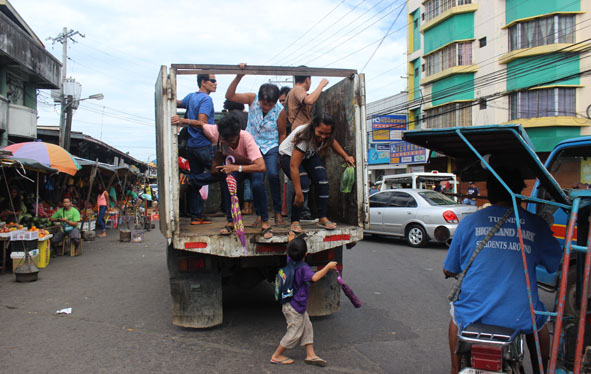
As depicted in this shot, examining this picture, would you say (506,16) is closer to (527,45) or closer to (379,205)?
(527,45)

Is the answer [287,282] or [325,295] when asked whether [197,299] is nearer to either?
[287,282]

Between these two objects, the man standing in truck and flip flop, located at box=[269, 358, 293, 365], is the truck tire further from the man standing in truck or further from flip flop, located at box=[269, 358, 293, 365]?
the man standing in truck

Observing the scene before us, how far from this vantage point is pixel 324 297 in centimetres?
498

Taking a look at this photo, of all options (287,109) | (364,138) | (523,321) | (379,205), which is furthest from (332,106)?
(379,205)

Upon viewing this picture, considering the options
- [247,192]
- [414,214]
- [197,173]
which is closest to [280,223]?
[197,173]

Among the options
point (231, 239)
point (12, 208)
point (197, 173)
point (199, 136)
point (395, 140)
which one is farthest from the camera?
point (395, 140)

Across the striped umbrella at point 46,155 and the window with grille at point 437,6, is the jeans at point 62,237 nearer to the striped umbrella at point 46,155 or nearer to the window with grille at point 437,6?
the striped umbrella at point 46,155

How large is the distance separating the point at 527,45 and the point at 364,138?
67.4 ft

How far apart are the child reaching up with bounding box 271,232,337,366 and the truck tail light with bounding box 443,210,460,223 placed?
7.67m

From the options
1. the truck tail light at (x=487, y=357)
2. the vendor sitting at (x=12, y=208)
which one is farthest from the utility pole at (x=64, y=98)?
the truck tail light at (x=487, y=357)

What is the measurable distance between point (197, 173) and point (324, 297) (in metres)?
2.18

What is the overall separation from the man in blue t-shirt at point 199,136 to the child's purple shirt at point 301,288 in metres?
2.01

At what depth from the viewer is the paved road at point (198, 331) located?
13.1ft

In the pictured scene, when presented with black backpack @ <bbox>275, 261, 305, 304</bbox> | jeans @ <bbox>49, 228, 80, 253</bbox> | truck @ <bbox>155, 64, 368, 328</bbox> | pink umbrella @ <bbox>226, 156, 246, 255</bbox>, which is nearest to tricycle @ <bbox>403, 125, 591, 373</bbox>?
black backpack @ <bbox>275, 261, 305, 304</bbox>
